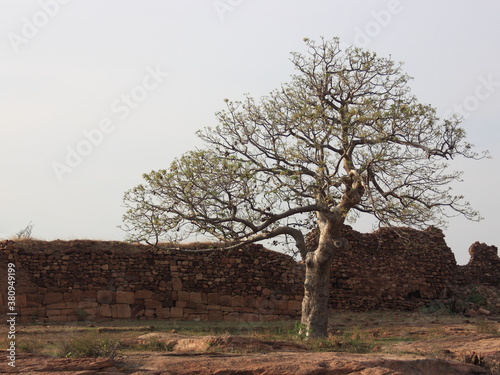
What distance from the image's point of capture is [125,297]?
61.9ft

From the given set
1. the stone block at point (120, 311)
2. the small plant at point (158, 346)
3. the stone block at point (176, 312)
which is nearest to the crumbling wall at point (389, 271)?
the stone block at point (176, 312)

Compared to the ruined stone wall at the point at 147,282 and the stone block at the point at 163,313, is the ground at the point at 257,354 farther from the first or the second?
the stone block at the point at 163,313

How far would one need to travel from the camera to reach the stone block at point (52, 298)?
59.6ft

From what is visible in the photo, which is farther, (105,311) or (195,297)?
(195,297)

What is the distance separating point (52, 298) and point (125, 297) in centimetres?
203

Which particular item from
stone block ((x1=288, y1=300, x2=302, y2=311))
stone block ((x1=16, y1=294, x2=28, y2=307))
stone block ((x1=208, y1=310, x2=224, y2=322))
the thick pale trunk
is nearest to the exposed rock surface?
the thick pale trunk

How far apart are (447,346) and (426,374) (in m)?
3.16

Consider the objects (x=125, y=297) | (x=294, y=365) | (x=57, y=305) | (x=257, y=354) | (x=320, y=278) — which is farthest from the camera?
(x=125, y=297)

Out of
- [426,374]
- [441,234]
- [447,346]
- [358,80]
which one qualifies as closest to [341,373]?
[426,374]

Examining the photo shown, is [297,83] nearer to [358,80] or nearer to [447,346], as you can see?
[358,80]

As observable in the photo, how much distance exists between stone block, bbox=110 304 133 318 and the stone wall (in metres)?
0.03

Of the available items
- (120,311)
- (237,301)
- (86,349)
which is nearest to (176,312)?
(120,311)

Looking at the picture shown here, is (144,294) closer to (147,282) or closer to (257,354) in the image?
(147,282)

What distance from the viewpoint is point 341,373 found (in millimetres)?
8531
